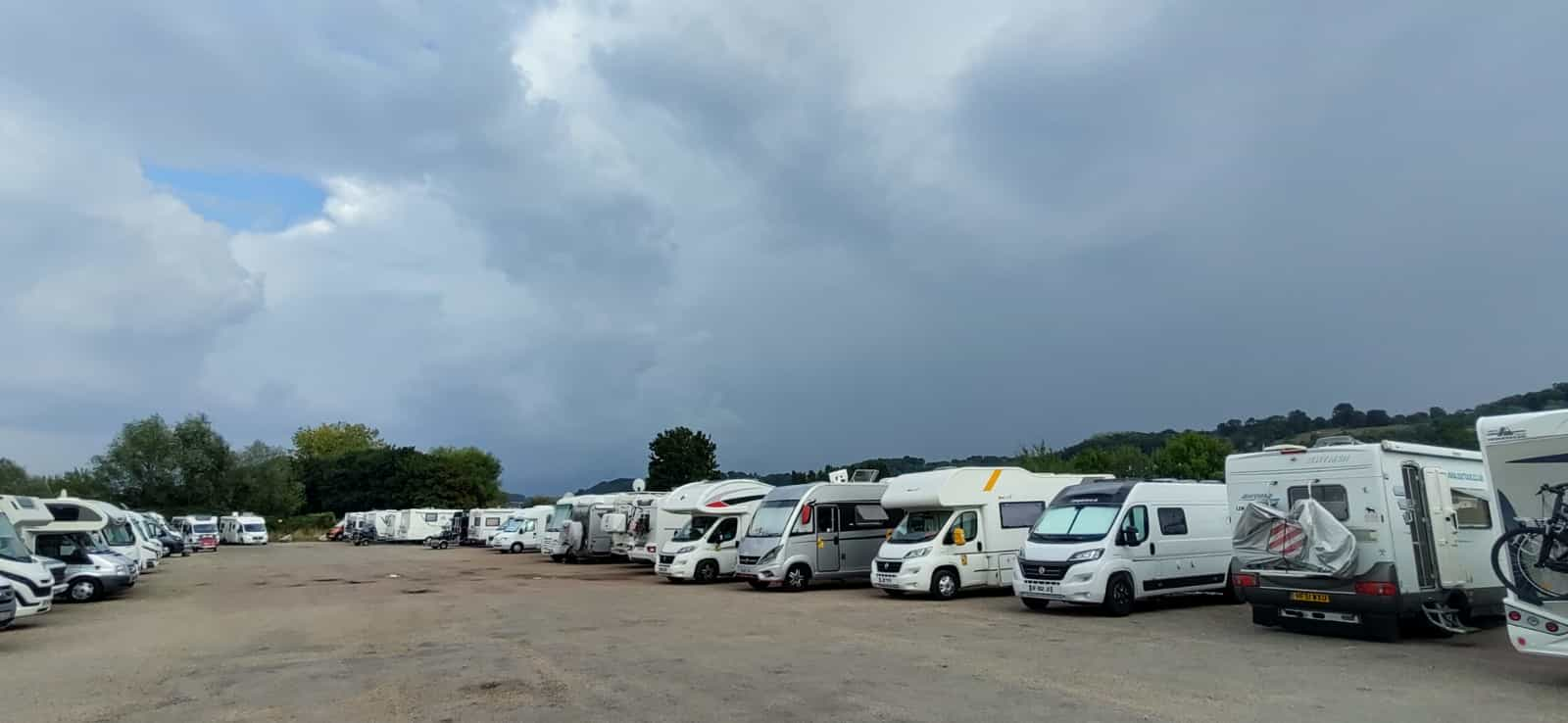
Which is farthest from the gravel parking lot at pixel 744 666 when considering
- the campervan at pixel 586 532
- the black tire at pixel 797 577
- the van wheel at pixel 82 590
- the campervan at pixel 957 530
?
the campervan at pixel 586 532

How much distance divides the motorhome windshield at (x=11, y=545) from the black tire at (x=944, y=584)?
629 inches

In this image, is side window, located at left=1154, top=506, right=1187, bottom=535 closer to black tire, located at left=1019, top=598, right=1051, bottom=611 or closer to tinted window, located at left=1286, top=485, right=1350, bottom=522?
black tire, located at left=1019, top=598, right=1051, bottom=611

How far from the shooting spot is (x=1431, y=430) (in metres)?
23.8

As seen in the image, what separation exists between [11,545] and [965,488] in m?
17.2

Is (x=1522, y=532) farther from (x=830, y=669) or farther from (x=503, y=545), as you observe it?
(x=503, y=545)

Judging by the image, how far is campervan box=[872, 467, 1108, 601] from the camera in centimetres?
1827

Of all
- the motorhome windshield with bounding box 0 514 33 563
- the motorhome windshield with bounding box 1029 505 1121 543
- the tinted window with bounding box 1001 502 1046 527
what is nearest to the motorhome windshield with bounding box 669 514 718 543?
the tinted window with bounding box 1001 502 1046 527

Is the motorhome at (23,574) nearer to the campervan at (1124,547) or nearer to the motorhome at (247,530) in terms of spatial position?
the campervan at (1124,547)

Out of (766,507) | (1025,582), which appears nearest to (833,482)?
(766,507)

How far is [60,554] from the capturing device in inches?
830

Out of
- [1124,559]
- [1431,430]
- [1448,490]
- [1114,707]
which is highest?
[1431,430]

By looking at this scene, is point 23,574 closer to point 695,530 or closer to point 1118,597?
point 695,530

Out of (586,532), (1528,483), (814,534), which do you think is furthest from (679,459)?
(1528,483)

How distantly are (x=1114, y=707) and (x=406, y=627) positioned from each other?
1104 centimetres
